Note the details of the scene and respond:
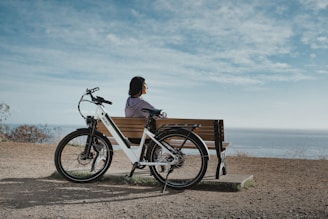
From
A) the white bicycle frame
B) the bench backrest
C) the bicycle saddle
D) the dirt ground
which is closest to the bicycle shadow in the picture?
the dirt ground

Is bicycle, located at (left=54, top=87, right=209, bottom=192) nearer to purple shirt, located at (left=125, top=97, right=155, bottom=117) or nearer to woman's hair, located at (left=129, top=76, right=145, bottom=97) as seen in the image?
purple shirt, located at (left=125, top=97, right=155, bottom=117)

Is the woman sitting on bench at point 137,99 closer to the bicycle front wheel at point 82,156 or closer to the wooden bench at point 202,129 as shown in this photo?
the wooden bench at point 202,129

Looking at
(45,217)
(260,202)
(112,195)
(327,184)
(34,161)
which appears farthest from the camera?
(34,161)

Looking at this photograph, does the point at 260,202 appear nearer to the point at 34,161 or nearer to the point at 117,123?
the point at 117,123

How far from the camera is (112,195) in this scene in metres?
5.61

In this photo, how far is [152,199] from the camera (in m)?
5.38

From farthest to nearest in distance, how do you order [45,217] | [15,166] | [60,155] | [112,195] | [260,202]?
[15,166]
[60,155]
[112,195]
[260,202]
[45,217]

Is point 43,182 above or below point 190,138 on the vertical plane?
below

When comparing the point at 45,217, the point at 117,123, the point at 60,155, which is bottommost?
the point at 45,217

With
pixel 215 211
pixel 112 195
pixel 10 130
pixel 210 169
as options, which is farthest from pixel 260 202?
pixel 10 130

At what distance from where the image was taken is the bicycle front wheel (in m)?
6.42

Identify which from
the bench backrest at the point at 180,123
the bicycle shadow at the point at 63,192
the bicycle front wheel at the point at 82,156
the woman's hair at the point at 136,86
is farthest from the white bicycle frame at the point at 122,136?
the woman's hair at the point at 136,86

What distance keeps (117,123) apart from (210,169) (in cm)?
272

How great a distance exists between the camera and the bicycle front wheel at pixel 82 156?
6.42m
